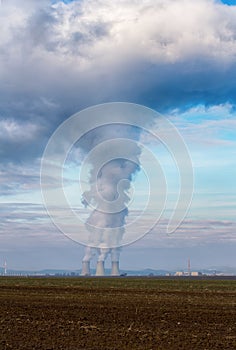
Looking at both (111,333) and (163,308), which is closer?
(111,333)

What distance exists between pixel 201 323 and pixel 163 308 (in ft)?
34.6

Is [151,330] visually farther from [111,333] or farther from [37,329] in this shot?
[37,329]

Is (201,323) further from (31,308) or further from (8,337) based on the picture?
(31,308)

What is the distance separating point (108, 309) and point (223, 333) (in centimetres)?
1446

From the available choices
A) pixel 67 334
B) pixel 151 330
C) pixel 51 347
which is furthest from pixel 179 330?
pixel 51 347

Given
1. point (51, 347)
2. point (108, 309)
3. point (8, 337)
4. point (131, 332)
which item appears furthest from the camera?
point (108, 309)

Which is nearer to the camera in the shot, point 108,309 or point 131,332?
point 131,332

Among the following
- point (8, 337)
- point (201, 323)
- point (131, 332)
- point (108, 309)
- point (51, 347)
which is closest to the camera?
point (51, 347)

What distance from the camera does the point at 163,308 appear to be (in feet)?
147

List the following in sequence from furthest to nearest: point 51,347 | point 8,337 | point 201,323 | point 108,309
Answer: point 108,309 → point 201,323 → point 8,337 → point 51,347

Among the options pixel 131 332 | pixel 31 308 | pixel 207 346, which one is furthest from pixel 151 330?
pixel 31 308

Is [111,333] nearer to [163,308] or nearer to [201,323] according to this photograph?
[201,323]

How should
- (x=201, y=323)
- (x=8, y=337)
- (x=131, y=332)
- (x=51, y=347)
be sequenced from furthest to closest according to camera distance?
(x=201, y=323), (x=131, y=332), (x=8, y=337), (x=51, y=347)

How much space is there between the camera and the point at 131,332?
29.7 m
